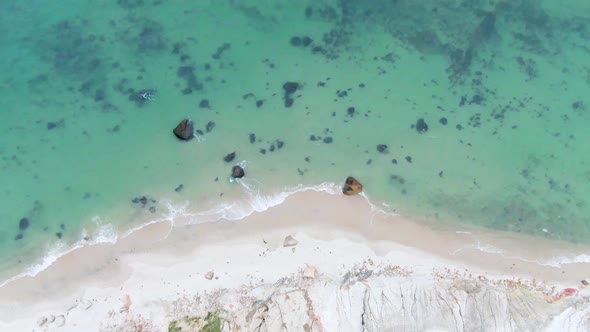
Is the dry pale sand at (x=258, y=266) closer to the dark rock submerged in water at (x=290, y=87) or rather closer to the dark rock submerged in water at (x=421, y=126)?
the dark rock submerged in water at (x=421, y=126)

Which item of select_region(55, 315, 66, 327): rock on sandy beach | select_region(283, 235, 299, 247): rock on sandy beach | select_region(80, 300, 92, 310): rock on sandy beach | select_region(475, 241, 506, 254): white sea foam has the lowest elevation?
select_region(55, 315, 66, 327): rock on sandy beach

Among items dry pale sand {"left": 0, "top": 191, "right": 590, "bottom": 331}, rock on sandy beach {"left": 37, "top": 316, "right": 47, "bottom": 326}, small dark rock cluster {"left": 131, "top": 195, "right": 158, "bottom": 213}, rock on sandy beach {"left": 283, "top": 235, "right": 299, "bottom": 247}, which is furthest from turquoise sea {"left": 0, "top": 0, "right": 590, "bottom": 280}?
rock on sandy beach {"left": 37, "top": 316, "right": 47, "bottom": 326}

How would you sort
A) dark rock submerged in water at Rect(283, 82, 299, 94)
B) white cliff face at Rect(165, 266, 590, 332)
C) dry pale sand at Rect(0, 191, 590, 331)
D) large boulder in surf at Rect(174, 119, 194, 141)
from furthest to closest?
1. dark rock submerged in water at Rect(283, 82, 299, 94)
2. large boulder in surf at Rect(174, 119, 194, 141)
3. dry pale sand at Rect(0, 191, 590, 331)
4. white cliff face at Rect(165, 266, 590, 332)

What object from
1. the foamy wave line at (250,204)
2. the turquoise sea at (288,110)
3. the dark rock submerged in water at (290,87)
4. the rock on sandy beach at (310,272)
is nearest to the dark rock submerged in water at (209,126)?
the turquoise sea at (288,110)

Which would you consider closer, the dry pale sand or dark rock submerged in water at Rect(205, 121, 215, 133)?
the dry pale sand

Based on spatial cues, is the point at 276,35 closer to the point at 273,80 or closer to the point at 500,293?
the point at 273,80

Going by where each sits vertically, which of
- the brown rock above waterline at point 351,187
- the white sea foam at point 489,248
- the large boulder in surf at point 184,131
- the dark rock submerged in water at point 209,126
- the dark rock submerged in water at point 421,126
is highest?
the dark rock submerged in water at point 421,126

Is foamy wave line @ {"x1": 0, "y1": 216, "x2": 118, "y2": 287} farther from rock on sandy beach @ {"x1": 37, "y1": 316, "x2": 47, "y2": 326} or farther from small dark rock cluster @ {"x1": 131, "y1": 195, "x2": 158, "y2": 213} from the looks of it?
rock on sandy beach @ {"x1": 37, "y1": 316, "x2": 47, "y2": 326}

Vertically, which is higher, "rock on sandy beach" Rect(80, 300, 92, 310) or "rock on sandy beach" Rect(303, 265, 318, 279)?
"rock on sandy beach" Rect(303, 265, 318, 279)
